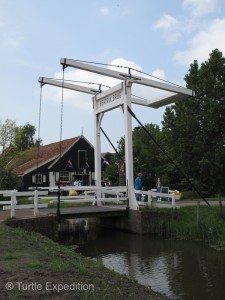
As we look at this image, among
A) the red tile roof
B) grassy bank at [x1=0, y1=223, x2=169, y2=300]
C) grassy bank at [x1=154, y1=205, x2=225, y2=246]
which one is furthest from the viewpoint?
the red tile roof

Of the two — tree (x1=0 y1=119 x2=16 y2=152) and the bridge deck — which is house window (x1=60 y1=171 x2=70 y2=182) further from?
the bridge deck

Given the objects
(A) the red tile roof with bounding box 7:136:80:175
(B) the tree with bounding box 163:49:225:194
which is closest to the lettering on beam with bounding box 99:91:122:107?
(B) the tree with bounding box 163:49:225:194

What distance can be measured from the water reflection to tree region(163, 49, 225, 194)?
2708 millimetres

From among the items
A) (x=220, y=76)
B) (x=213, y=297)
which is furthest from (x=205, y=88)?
(x=213, y=297)

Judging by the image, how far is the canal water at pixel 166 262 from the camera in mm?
6902

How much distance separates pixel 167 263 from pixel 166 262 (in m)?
0.11

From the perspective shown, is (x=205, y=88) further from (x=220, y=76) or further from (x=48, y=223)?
(x=48, y=223)

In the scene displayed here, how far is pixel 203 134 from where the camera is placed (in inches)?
529

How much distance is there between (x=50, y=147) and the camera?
41000 millimetres

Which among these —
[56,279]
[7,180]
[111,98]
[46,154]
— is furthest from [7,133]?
[56,279]

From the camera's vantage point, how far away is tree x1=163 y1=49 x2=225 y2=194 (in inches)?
524

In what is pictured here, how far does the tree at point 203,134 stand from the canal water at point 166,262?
8.74 feet

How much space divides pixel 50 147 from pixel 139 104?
26.1 m

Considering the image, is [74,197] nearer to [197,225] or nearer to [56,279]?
[197,225]
